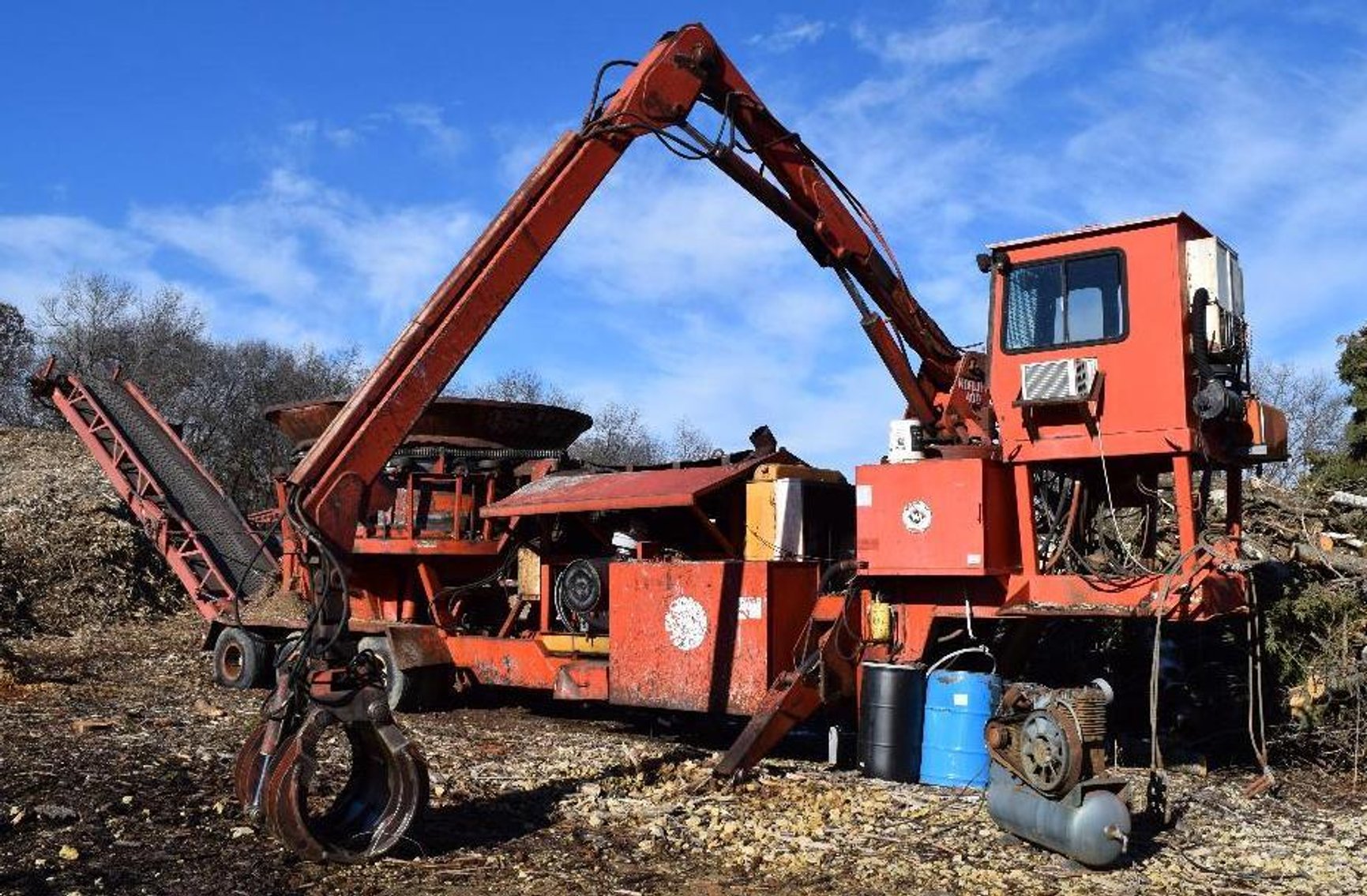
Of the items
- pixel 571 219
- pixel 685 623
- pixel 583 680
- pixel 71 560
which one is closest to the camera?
pixel 571 219

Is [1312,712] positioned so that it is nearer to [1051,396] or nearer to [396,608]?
[1051,396]

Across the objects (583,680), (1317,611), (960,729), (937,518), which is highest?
(937,518)

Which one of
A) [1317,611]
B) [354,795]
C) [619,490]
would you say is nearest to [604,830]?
[354,795]

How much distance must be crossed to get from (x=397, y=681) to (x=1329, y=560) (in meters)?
8.13

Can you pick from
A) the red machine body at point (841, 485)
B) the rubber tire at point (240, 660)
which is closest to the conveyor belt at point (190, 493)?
the rubber tire at point (240, 660)

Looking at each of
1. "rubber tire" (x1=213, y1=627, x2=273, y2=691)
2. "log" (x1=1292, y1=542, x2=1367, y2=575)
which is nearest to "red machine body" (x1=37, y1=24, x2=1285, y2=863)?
"log" (x1=1292, y1=542, x2=1367, y2=575)

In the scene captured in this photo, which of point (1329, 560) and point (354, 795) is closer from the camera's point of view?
point (354, 795)

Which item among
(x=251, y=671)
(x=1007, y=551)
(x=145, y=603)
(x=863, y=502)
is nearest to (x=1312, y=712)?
(x=1007, y=551)

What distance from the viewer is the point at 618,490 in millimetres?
10352

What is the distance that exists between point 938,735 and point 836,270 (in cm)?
397

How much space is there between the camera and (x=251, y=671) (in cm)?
1248

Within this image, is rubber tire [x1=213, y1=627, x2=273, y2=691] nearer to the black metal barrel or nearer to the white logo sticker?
the white logo sticker

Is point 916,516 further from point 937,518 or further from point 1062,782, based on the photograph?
point 1062,782

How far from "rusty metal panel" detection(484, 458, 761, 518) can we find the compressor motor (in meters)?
3.48
